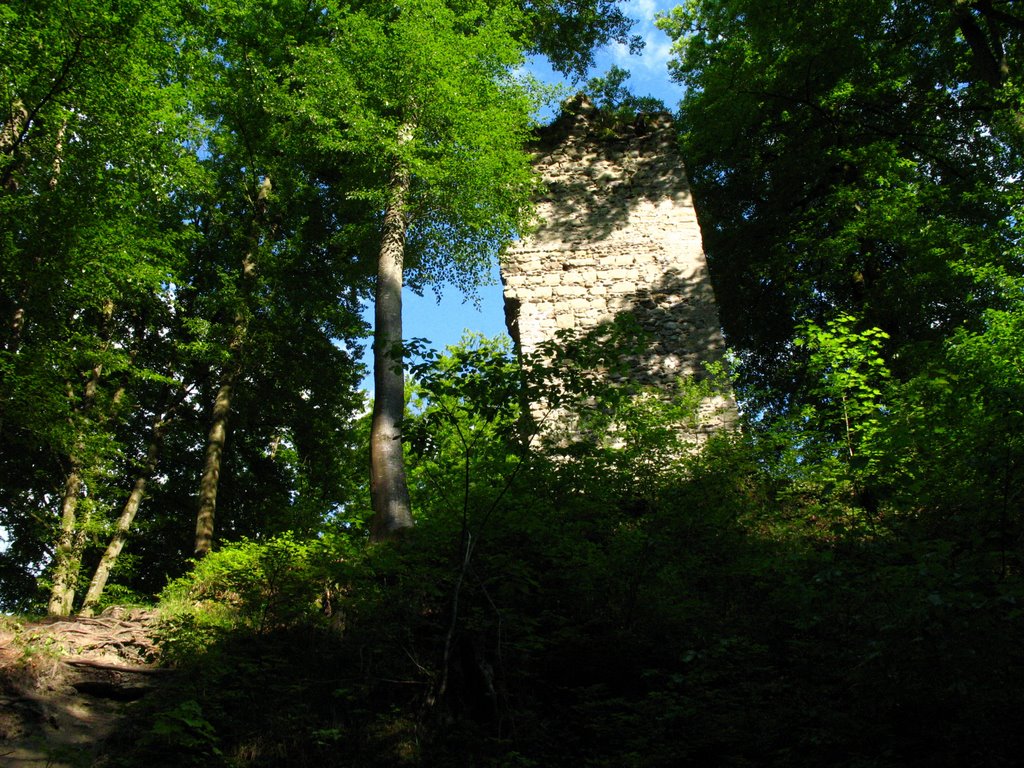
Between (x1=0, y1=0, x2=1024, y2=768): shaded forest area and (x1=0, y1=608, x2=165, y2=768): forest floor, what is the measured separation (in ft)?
1.09

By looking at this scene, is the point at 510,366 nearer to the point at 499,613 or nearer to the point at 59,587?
the point at 499,613

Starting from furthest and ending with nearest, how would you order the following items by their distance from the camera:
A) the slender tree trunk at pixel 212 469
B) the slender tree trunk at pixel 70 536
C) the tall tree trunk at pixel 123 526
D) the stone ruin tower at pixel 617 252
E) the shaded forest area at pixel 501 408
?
the tall tree trunk at pixel 123 526
the slender tree trunk at pixel 70 536
the stone ruin tower at pixel 617 252
the slender tree trunk at pixel 212 469
the shaded forest area at pixel 501 408

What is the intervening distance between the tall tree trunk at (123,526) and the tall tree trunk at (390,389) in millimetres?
4963

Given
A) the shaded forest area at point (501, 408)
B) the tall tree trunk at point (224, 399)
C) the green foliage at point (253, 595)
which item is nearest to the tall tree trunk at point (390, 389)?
the shaded forest area at point (501, 408)

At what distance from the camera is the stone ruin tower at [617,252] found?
1005 cm

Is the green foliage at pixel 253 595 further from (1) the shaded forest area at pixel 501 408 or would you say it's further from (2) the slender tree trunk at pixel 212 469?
(2) the slender tree trunk at pixel 212 469

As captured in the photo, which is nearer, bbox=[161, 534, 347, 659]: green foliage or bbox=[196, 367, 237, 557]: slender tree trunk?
bbox=[161, 534, 347, 659]: green foliage

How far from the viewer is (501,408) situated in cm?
525

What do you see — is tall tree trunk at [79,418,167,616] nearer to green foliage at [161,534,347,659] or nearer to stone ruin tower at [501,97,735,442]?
green foliage at [161,534,347,659]

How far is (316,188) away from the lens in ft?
44.6

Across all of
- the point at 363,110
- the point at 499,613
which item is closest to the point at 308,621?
the point at 499,613

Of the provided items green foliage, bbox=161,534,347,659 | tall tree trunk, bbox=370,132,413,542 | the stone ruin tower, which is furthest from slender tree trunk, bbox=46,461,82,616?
the stone ruin tower

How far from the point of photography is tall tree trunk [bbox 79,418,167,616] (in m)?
10.7

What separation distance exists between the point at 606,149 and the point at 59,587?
10130mm
